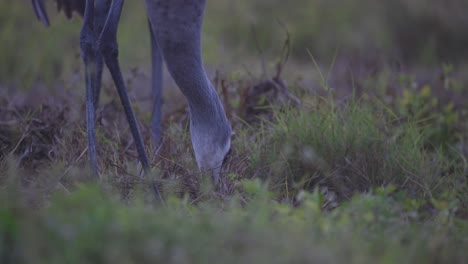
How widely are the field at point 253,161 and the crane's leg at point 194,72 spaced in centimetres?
13

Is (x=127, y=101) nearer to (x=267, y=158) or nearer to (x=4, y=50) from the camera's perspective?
(x=267, y=158)

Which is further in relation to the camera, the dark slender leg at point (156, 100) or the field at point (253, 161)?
the dark slender leg at point (156, 100)

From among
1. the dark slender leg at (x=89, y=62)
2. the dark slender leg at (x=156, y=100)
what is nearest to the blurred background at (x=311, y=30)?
the dark slender leg at (x=156, y=100)

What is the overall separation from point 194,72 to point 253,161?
76cm

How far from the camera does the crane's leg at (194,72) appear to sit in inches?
106

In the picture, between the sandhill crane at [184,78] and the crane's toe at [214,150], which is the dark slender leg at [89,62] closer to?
the sandhill crane at [184,78]

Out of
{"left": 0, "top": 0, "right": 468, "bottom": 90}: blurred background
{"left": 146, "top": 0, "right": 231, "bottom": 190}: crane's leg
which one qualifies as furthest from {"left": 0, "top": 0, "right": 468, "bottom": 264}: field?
{"left": 146, "top": 0, "right": 231, "bottom": 190}: crane's leg

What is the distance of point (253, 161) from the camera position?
3.42m

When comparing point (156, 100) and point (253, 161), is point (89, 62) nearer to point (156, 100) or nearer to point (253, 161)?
point (156, 100)

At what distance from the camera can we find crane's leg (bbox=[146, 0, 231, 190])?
2697 mm

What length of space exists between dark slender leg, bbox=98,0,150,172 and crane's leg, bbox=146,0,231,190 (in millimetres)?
255

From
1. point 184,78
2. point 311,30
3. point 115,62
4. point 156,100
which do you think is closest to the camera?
point 184,78

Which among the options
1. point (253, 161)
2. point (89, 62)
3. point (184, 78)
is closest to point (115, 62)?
point (89, 62)

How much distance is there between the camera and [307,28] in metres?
7.65
